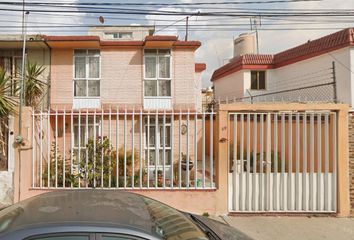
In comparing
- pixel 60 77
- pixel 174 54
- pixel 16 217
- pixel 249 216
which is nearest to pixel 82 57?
pixel 60 77

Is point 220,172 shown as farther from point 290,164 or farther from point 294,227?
point 294,227

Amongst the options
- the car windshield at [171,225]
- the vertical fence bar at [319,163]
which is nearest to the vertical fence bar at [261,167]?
the vertical fence bar at [319,163]

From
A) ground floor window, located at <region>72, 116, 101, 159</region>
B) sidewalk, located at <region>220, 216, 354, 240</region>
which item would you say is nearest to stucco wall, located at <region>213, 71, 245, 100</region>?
ground floor window, located at <region>72, 116, 101, 159</region>

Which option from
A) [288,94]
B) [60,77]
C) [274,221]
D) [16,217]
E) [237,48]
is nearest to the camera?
[16,217]

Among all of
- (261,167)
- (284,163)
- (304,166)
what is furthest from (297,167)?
(261,167)

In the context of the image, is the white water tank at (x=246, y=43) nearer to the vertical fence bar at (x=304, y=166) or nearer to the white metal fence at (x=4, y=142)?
the vertical fence bar at (x=304, y=166)

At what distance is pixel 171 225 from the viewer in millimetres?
2668

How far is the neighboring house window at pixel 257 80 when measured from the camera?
1956cm

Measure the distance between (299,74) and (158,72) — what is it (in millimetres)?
7817

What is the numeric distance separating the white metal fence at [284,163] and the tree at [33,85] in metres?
8.05

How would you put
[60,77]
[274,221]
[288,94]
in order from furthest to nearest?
[288,94]
[60,77]
[274,221]

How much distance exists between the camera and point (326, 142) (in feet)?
21.8

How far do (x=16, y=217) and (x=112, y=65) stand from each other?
11085mm

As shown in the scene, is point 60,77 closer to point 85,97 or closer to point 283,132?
point 85,97
